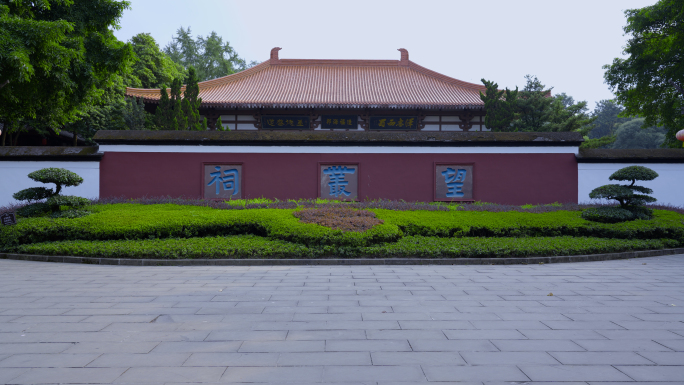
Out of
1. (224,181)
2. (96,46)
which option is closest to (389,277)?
(224,181)

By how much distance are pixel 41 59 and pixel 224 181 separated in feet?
15.5

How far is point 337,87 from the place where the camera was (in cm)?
1823

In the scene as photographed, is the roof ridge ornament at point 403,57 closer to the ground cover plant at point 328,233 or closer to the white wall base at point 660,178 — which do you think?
the white wall base at point 660,178

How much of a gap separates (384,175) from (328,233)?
447 cm

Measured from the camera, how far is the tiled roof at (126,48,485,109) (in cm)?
1551

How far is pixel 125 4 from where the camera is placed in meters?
10.5

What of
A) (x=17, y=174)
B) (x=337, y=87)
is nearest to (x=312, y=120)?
(x=337, y=87)

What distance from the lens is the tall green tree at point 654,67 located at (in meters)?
15.2

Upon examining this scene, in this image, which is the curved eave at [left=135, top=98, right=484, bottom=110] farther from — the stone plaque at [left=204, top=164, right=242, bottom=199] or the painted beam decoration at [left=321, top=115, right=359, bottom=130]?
the stone plaque at [left=204, top=164, right=242, bottom=199]

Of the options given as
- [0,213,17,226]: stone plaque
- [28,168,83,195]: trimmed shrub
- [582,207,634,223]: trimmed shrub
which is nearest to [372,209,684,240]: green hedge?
[582,207,634,223]: trimmed shrub

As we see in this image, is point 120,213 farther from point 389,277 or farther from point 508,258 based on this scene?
point 508,258

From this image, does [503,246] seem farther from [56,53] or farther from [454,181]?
[56,53]

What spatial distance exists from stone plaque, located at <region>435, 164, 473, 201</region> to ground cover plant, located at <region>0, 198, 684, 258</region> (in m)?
1.96

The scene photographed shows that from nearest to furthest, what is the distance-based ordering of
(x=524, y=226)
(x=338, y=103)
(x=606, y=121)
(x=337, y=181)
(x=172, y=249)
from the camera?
(x=172, y=249) → (x=524, y=226) → (x=337, y=181) → (x=338, y=103) → (x=606, y=121)
